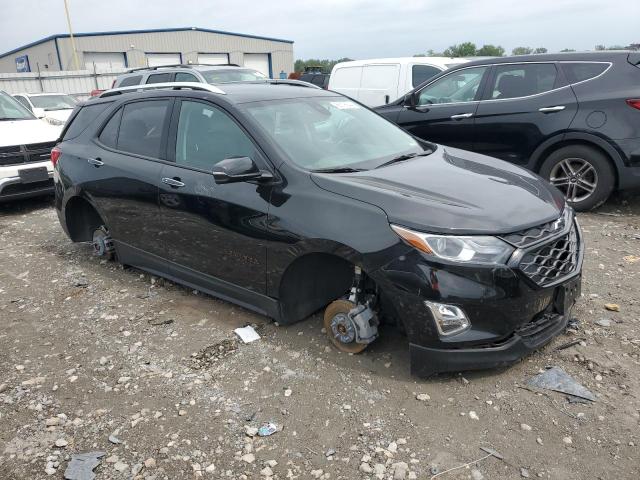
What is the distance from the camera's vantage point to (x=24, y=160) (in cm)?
758

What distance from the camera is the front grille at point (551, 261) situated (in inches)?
113

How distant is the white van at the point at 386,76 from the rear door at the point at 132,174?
586 centimetres

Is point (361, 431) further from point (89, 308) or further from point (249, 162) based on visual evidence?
point (89, 308)

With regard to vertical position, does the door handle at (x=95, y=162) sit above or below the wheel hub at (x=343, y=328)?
above

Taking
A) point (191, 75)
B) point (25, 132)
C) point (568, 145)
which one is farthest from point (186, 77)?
point (568, 145)

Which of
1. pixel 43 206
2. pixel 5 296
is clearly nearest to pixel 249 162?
pixel 5 296

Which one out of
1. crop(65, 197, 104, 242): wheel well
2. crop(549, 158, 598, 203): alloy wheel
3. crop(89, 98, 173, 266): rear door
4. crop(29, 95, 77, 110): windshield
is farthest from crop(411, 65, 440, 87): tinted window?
crop(29, 95, 77, 110): windshield

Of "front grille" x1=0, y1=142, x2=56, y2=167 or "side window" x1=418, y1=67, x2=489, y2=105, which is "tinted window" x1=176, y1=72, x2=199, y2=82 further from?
"side window" x1=418, y1=67, x2=489, y2=105

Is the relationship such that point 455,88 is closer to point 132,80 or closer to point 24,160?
point 24,160

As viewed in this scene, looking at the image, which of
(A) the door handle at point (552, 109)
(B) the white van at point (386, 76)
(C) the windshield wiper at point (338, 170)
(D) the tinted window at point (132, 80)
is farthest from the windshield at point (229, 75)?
(C) the windshield wiper at point (338, 170)

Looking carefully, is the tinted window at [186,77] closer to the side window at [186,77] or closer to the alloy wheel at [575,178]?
the side window at [186,77]

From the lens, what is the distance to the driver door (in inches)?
269

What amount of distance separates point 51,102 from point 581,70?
1471 centimetres

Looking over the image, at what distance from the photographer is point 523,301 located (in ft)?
9.37
